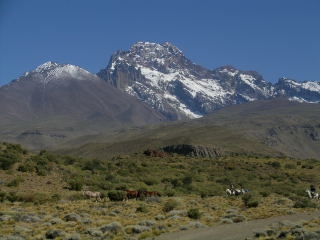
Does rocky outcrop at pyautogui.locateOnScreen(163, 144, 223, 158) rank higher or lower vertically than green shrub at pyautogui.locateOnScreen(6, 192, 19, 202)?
higher

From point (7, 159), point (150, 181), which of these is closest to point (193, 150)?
point (150, 181)

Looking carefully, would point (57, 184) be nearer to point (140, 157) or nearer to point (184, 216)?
point (184, 216)

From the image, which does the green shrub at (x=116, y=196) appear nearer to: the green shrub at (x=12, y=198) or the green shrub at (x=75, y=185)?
the green shrub at (x=75, y=185)

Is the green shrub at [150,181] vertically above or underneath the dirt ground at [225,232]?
above

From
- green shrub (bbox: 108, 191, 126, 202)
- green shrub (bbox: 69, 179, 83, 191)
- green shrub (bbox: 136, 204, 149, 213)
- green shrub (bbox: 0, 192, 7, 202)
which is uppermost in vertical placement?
green shrub (bbox: 69, 179, 83, 191)

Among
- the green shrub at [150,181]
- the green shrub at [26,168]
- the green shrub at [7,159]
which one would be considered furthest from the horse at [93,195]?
the green shrub at [150,181]

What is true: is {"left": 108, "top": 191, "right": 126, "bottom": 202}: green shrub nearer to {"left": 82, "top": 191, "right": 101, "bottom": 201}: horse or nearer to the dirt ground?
{"left": 82, "top": 191, "right": 101, "bottom": 201}: horse

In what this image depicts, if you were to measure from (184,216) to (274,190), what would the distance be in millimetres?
25801

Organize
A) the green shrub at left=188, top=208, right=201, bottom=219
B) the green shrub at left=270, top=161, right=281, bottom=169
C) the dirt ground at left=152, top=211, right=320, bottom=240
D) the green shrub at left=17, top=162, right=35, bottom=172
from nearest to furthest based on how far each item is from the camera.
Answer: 1. the dirt ground at left=152, top=211, right=320, bottom=240
2. the green shrub at left=188, top=208, right=201, bottom=219
3. the green shrub at left=17, top=162, right=35, bottom=172
4. the green shrub at left=270, top=161, right=281, bottom=169

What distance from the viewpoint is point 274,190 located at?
195 ft

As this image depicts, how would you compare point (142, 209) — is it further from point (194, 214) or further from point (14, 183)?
point (14, 183)

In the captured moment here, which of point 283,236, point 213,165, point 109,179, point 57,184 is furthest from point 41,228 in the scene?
point 213,165

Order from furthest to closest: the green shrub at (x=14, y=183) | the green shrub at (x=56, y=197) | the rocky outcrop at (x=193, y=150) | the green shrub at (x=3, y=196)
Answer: the rocky outcrop at (x=193, y=150) → the green shrub at (x=14, y=183) → the green shrub at (x=56, y=197) → the green shrub at (x=3, y=196)

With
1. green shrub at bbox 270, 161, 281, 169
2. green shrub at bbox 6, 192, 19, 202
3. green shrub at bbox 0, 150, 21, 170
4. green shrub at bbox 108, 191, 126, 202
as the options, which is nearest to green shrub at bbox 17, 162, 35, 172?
green shrub at bbox 0, 150, 21, 170
